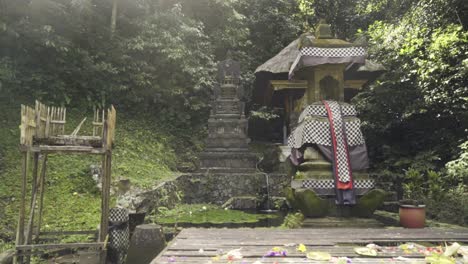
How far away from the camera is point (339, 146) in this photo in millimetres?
5938

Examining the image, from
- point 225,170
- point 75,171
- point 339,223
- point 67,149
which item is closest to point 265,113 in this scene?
point 225,170

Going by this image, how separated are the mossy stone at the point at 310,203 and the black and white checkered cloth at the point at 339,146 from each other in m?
0.57

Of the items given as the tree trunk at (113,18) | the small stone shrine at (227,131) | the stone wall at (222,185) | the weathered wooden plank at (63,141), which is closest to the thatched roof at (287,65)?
the small stone shrine at (227,131)

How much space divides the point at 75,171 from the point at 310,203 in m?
6.51

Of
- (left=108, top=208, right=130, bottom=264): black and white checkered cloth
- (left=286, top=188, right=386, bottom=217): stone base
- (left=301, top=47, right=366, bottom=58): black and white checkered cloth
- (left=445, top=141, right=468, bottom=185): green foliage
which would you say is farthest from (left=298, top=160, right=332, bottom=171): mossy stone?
(left=445, top=141, right=468, bottom=185): green foliage

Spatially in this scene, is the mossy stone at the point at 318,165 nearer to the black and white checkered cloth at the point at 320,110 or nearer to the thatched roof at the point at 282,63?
the black and white checkered cloth at the point at 320,110

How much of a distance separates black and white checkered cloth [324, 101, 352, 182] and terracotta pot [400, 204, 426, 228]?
100 centimetres

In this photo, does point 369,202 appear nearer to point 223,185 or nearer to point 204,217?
point 204,217

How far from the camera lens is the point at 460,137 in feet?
35.5

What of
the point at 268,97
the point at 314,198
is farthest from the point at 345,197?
the point at 268,97

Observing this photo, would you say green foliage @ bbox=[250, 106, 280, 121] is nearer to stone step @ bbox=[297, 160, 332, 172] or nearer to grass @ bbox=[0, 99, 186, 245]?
grass @ bbox=[0, 99, 186, 245]

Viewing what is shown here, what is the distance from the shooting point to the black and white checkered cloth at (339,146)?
5785mm

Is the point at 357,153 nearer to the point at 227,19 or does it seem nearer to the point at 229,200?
the point at 229,200

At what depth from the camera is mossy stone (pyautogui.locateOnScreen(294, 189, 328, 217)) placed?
549cm
